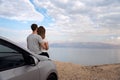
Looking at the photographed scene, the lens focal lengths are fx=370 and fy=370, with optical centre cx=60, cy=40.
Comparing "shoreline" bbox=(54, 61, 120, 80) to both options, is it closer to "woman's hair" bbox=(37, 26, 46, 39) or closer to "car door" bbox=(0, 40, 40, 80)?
"woman's hair" bbox=(37, 26, 46, 39)

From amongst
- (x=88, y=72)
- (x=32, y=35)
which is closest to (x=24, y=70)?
(x=32, y=35)

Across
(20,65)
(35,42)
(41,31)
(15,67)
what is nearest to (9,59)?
(20,65)

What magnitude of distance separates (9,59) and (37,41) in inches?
118

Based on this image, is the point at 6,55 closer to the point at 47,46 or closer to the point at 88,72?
the point at 47,46

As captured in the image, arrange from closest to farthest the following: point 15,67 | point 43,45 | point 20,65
Answer: point 15,67, point 20,65, point 43,45

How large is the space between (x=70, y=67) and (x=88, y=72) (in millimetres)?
1232

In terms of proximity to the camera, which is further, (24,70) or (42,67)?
(42,67)

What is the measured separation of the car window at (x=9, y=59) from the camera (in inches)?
229

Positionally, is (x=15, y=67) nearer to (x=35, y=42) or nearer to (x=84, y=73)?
(x=35, y=42)

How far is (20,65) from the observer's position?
6133 millimetres

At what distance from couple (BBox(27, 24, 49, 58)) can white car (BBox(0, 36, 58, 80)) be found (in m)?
1.92

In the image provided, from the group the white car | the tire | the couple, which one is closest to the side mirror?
the white car

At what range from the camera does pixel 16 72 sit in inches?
229

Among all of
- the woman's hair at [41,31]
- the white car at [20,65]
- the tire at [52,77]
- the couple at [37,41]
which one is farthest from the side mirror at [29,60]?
the woman's hair at [41,31]
